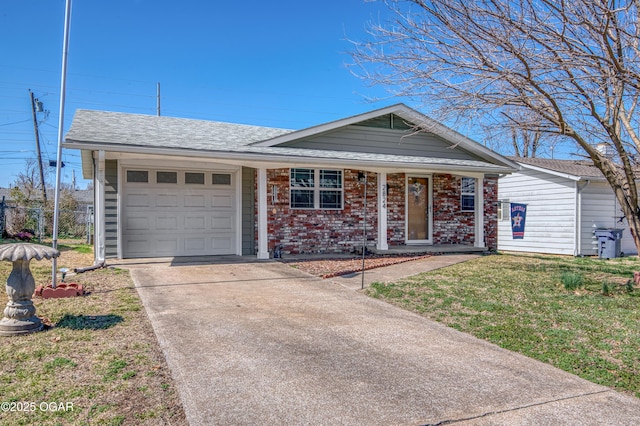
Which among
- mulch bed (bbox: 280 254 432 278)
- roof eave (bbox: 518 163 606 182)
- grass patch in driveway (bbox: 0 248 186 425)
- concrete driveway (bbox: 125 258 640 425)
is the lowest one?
concrete driveway (bbox: 125 258 640 425)

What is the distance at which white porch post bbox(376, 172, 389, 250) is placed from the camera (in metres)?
12.6

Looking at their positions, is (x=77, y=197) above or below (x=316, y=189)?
above

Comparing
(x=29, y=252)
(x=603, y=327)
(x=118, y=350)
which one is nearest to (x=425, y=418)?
(x=118, y=350)

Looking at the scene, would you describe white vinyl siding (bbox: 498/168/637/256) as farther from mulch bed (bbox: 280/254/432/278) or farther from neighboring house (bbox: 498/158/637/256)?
mulch bed (bbox: 280/254/432/278)

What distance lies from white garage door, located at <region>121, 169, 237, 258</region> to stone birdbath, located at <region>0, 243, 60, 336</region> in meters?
5.79

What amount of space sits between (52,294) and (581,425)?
670cm

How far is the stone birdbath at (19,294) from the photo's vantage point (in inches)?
188

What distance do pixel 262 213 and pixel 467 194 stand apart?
7087 millimetres

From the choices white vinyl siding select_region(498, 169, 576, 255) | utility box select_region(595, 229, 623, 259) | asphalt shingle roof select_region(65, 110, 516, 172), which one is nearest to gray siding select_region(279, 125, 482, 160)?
asphalt shingle roof select_region(65, 110, 516, 172)

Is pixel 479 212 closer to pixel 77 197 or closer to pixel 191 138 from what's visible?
pixel 191 138

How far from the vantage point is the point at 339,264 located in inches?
413

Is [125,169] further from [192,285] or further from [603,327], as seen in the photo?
[603,327]

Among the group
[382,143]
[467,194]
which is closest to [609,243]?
[467,194]

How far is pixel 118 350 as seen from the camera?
14.1 ft
